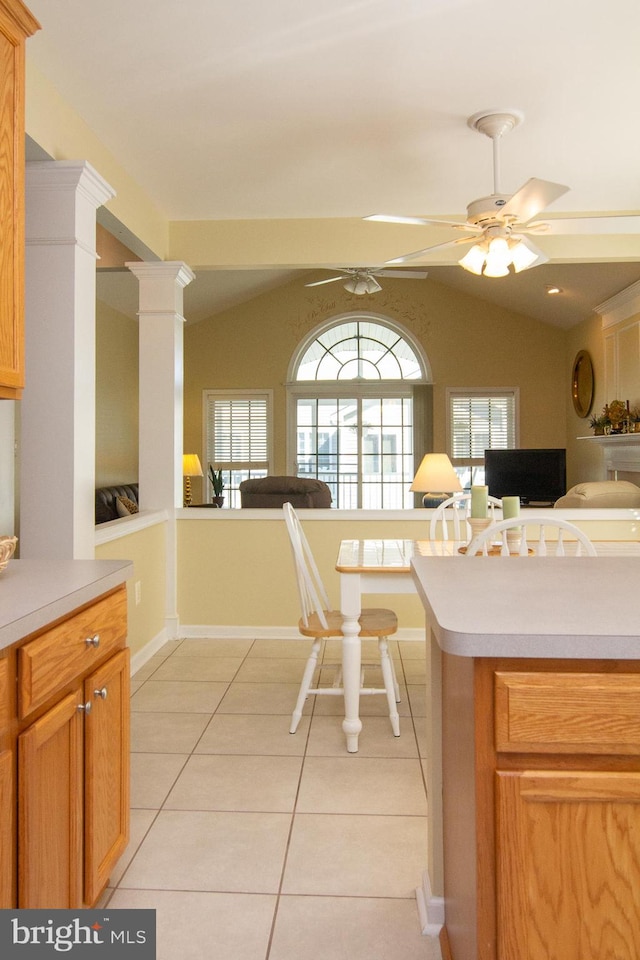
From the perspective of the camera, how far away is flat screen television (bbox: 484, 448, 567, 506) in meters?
7.85

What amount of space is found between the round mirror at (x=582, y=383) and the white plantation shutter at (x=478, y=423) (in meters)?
0.85

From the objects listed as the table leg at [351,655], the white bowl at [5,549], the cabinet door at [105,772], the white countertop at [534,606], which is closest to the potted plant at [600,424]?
the table leg at [351,655]

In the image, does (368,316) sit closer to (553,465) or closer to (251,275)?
(251,275)

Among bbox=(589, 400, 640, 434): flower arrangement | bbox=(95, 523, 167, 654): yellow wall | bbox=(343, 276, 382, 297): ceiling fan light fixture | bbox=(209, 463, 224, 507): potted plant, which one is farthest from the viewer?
bbox=(209, 463, 224, 507): potted plant

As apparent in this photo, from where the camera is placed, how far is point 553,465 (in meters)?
7.87

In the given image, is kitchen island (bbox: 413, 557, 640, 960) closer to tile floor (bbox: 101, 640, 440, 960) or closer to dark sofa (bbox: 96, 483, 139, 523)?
tile floor (bbox: 101, 640, 440, 960)

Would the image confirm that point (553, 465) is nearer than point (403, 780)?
No

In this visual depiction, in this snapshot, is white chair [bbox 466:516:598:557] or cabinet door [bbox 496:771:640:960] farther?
white chair [bbox 466:516:598:557]

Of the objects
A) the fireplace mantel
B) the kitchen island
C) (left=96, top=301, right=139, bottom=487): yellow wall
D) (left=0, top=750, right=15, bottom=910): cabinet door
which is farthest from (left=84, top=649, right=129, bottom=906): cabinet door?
the fireplace mantel

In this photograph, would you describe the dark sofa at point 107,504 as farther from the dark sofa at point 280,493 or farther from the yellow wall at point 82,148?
the yellow wall at point 82,148

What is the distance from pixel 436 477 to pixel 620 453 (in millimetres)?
2818

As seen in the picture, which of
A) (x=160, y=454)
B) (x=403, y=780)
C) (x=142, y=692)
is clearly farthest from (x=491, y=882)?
→ (x=160, y=454)

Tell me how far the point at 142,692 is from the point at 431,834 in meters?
2.14

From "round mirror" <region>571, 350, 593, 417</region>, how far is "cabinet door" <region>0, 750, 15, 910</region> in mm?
6931
